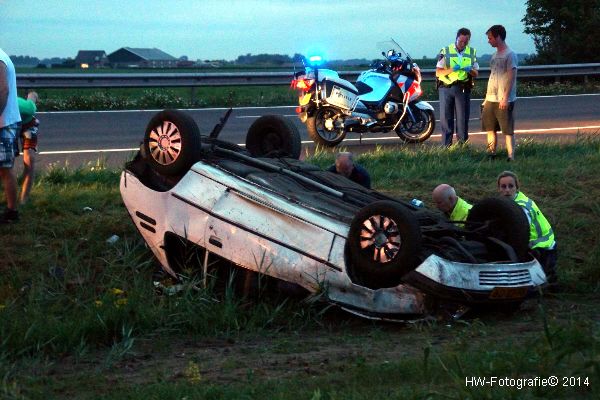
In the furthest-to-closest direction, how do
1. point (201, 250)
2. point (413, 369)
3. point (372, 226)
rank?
point (201, 250)
point (372, 226)
point (413, 369)

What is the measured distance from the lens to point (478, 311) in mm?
7488

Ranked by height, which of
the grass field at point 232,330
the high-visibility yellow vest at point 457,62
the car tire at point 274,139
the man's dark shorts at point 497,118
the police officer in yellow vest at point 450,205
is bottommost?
the grass field at point 232,330

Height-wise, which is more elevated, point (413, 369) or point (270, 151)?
point (270, 151)

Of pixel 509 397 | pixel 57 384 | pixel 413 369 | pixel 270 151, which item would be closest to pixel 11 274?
pixel 270 151

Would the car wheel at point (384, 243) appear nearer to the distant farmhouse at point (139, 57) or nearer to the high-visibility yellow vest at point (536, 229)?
the high-visibility yellow vest at point (536, 229)

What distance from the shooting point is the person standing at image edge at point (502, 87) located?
13.0 m

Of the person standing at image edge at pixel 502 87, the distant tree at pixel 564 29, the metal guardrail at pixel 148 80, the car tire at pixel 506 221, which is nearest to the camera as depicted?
the car tire at pixel 506 221

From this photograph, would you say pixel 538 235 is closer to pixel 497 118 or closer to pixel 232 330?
pixel 232 330

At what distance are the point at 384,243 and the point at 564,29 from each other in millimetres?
27494

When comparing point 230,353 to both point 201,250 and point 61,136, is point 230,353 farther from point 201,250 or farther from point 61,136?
A: point 61,136

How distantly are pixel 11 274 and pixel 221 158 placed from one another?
6.41 ft

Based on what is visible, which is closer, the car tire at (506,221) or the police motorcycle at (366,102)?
the car tire at (506,221)

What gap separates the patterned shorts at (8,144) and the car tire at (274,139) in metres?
2.05

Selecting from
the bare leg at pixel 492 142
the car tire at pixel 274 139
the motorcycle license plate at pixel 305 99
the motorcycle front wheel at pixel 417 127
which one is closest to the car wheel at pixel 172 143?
the car tire at pixel 274 139
